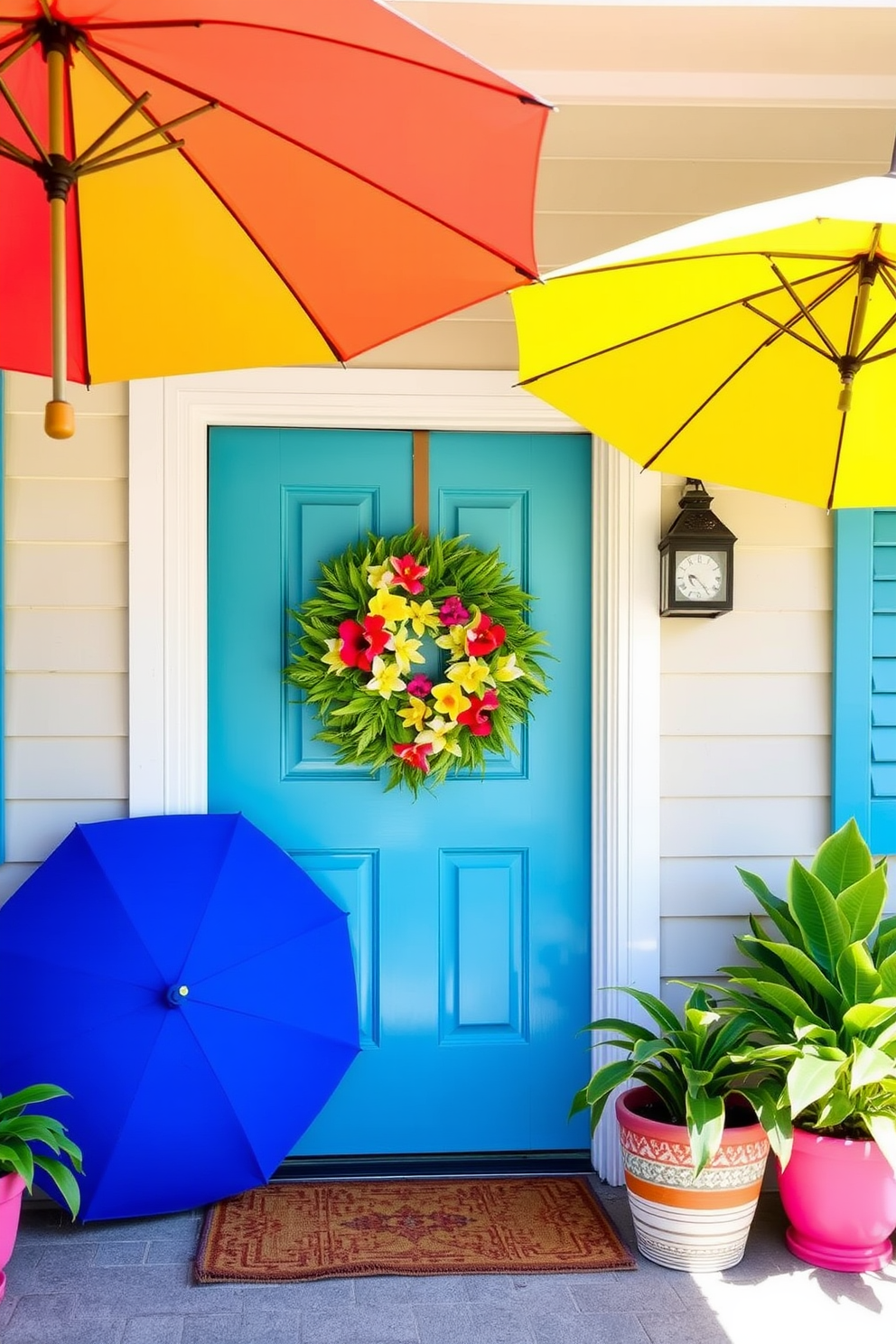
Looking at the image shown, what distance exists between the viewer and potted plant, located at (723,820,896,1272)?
7.33ft

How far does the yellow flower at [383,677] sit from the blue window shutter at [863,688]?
3.69 feet

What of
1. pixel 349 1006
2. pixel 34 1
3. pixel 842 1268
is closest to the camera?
pixel 34 1

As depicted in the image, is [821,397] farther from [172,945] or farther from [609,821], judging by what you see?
[172,945]

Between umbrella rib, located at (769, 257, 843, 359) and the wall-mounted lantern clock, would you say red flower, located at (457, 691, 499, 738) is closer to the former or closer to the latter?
the wall-mounted lantern clock

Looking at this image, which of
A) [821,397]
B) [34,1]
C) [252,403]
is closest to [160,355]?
[34,1]

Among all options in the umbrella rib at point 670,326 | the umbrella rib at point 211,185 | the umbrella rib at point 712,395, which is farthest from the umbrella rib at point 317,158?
the umbrella rib at point 712,395

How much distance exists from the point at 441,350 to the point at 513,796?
1.16 m

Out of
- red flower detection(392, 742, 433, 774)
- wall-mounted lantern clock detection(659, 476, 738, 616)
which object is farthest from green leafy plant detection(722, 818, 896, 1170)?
red flower detection(392, 742, 433, 774)

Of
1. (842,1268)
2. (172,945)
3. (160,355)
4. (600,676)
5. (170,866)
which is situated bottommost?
(842,1268)

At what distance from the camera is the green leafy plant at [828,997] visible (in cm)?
222

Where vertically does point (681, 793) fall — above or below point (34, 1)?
below

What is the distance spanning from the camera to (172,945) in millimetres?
2387

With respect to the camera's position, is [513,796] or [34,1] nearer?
[34,1]

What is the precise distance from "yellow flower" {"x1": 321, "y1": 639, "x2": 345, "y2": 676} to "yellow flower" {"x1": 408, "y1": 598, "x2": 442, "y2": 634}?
19cm
